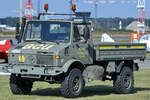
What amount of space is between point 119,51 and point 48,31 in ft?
8.35

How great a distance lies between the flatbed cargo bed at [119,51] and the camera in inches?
596

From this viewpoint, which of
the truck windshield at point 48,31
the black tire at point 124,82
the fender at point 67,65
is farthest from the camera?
the black tire at point 124,82

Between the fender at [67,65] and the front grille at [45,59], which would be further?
the front grille at [45,59]

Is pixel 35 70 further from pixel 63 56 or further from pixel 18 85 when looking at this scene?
pixel 18 85

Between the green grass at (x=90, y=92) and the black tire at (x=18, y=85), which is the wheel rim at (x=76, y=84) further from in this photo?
the black tire at (x=18, y=85)

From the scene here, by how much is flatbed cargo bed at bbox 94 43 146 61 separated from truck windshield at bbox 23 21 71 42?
1207 mm

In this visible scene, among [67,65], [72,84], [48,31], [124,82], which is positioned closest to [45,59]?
[67,65]

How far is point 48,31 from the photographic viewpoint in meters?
14.7

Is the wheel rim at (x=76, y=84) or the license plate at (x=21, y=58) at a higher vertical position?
the license plate at (x=21, y=58)

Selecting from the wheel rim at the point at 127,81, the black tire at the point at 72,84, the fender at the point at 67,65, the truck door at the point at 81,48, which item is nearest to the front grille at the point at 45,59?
the fender at the point at 67,65

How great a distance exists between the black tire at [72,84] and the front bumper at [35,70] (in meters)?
0.43

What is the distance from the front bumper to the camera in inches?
537

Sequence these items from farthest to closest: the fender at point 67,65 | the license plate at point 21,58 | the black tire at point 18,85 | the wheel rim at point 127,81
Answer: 1. the wheel rim at point 127,81
2. the black tire at point 18,85
3. the license plate at point 21,58
4. the fender at point 67,65

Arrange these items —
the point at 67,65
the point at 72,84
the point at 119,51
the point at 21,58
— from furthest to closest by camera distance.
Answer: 1. the point at 119,51
2. the point at 21,58
3. the point at 72,84
4. the point at 67,65
